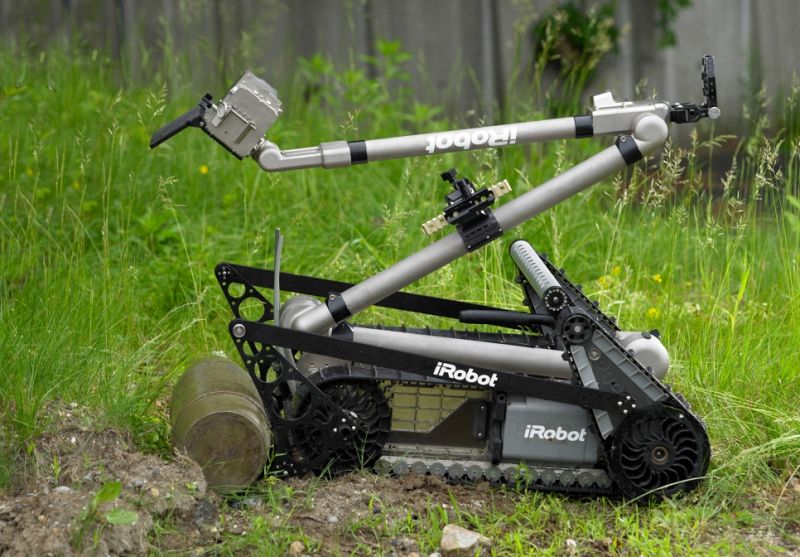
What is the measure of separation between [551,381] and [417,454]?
55 cm

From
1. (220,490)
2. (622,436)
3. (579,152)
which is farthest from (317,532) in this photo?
(579,152)

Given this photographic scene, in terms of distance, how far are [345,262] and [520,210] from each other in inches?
76.1

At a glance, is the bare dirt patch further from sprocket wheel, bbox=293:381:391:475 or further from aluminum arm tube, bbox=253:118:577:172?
aluminum arm tube, bbox=253:118:577:172

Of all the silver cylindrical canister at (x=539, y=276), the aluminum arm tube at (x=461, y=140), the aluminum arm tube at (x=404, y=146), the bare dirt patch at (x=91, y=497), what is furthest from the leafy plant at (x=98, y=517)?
the silver cylindrical canister at (x=539, y=276)

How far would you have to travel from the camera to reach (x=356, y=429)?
387 centimetres

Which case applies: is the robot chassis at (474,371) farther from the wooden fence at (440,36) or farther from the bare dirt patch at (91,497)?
the wooden fence at (440,36)

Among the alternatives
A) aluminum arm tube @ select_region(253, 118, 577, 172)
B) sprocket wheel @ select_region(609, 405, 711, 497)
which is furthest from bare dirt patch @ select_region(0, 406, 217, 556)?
sprocket wheel @ select_region(609, 405, 711, 497)

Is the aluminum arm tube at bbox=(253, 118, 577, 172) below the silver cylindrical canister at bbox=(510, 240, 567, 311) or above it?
above

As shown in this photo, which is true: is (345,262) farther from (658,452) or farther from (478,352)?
(658,452)

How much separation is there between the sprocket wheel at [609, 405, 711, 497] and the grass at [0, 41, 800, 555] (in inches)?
3.2

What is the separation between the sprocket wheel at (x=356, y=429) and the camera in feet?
12.7

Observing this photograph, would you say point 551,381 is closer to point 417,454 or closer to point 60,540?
point 417,454

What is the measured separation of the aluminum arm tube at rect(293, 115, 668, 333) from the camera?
3.74 metres

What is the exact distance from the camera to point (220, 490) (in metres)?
3.73
